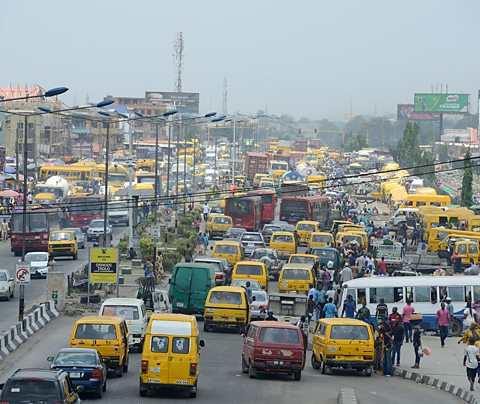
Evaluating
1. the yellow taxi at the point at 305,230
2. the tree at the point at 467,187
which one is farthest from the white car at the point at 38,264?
the tree at the point at 467,187

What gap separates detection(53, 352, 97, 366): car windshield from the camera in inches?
1014

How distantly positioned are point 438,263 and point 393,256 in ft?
8.43

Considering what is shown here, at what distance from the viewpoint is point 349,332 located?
30828 mm

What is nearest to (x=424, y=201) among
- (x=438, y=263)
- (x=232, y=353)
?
(x=438, y=263)

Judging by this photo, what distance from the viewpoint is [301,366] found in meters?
29.6

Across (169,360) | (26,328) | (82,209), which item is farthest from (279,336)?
(82,209)

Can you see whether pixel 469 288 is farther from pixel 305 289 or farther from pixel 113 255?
pixel 113 255

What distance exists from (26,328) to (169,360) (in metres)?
12.1

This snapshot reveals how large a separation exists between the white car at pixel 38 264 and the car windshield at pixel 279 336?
1069 inches

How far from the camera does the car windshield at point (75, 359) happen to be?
25.8 meters

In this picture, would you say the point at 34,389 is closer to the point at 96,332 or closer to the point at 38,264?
the point at 96,332

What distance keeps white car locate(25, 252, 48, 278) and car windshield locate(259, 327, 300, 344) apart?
A: 89.1 ft

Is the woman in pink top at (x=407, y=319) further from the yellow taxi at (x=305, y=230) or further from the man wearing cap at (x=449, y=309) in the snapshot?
the yellow taxi at (x=305, y=230)

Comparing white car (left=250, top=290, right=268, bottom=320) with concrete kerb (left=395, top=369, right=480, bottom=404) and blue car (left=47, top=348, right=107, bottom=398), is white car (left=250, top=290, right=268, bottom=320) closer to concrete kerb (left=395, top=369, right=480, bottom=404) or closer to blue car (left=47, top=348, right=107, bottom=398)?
concrete kerb (left=395, top=369, right=480, bottom=404)
